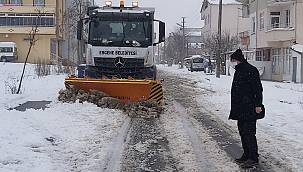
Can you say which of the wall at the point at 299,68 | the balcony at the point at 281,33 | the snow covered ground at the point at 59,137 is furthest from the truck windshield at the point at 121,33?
the balcony at the point at 281,33

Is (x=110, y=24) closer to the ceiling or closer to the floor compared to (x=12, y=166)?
closer to the ceiling

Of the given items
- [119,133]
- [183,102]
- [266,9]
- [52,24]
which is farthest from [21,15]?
[119,133]

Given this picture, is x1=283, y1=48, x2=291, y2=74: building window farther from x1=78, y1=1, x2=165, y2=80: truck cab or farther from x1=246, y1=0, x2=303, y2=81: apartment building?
x1=78, y1=1, x2=165, y2=80: truck cab

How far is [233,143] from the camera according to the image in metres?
9.51

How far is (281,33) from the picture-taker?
40.6m

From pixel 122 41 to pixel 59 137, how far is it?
610 centimetres

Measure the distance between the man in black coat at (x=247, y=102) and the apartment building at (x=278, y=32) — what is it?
3207 centimetres

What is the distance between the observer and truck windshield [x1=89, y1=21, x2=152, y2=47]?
15078mm

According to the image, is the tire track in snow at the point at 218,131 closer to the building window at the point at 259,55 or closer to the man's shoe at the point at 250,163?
the man's shoe at the point at 250,163

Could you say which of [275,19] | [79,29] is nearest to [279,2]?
[275,19]

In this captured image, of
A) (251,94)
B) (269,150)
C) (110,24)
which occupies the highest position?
(110,24)

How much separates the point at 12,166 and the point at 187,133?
183 inches

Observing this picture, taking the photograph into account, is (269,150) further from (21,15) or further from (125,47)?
(21,15)

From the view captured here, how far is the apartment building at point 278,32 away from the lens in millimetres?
39719
